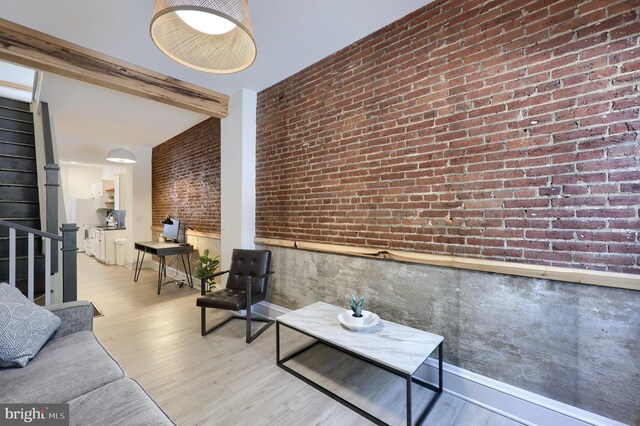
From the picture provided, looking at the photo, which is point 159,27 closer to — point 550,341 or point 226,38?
point 226,38

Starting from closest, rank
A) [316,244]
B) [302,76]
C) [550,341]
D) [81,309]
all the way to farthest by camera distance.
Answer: [550,341]
[81,309]
[316,244]
[302,76]

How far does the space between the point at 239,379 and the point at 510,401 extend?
195 cm

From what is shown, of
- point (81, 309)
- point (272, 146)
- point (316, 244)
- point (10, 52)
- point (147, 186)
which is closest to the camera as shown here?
point (81, 309)

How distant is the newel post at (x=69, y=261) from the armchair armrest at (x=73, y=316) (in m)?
0.50

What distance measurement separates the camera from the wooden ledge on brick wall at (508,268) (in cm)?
147

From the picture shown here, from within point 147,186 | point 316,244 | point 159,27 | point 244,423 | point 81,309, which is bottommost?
point 244,423

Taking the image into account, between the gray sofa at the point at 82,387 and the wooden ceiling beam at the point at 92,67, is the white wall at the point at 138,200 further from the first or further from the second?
the gray sofa at the point at 82,387

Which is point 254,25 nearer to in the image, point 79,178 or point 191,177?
point 191,177

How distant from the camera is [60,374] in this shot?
136 cm

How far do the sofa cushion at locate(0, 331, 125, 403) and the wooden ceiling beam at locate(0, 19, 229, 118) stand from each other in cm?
258

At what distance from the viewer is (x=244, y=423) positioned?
5.64 feet

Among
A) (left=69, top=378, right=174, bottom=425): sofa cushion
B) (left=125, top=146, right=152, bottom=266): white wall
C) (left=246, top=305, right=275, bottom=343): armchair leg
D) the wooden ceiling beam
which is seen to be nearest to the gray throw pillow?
(left=69, top=378, right=174, bottom=425): sofa cushion

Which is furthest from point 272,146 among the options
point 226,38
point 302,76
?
point 226,38

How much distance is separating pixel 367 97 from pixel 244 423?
2.76m
